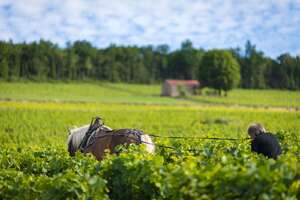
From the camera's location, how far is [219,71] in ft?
295

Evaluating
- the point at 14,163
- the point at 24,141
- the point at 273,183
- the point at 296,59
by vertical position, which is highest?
the point at 296,59

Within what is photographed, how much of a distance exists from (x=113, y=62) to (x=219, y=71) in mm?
44158

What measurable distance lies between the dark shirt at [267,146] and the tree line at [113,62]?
63.6 meters

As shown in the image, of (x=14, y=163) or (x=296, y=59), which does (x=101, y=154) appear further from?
(x=296, y=59)

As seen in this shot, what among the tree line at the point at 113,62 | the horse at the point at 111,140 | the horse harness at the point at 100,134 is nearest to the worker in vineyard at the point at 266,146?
the horse at the point at 111,140

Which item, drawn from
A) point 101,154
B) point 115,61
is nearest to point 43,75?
point 115,61

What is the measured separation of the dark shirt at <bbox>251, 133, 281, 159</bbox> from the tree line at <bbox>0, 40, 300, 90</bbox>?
6355cm

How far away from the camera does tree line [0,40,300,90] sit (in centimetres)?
9144

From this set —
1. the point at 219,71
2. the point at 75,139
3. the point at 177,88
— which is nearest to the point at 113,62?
the point at 177,88

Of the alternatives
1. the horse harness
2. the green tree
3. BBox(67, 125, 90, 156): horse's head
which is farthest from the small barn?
the horse harness

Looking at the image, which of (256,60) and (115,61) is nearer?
(256,60)

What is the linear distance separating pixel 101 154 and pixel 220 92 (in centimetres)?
7998

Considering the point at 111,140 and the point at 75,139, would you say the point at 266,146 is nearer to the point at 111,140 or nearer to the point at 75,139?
the point at 111,140

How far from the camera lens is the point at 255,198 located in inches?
188
